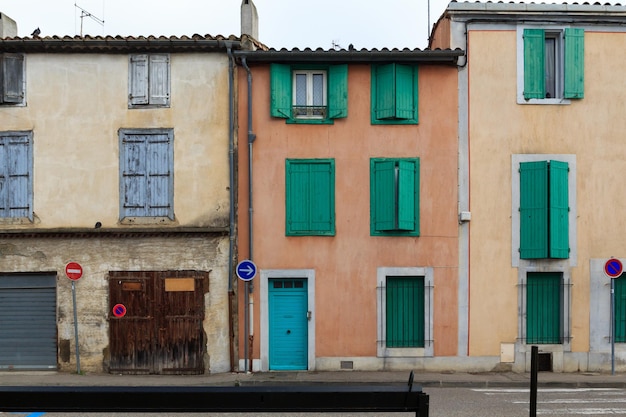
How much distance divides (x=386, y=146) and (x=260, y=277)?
159 inches

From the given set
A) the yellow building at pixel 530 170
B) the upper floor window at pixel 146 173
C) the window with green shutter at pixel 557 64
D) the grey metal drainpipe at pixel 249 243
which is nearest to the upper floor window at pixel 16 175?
the upper floor window at pixel 146 173

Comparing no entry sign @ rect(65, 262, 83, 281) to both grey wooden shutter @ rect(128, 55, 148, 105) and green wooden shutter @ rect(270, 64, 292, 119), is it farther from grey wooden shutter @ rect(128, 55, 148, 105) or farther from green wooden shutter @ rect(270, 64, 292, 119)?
green wooden shutter @ rect(270, 64, 292, 119)

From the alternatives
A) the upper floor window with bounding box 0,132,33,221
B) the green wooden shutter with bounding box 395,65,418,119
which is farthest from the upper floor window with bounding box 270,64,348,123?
the upper floor window with bounding box 0,132,33,221

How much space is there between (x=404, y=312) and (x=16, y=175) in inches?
359

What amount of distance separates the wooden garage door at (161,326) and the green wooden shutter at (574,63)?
29.7 feet

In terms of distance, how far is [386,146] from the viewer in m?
15.6

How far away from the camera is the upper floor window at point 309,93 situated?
50.6 ft

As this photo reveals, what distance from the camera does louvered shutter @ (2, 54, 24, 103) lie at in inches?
608

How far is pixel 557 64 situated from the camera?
15820 mm

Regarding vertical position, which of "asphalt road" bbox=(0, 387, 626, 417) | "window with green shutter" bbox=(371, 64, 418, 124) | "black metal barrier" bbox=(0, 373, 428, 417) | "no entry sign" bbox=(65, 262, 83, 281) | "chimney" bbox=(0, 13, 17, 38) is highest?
"chimney" bbox=(0, 13, 17, 38)

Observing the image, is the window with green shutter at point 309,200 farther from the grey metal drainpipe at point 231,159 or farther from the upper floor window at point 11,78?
the upper floor window at point 11,78

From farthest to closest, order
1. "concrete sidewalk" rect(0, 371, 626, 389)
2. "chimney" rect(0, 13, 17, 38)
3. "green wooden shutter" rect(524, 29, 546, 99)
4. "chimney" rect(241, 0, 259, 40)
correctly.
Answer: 1. "chimney" rect(0, 13, 17, 38)
2. "chimney" rect(241, 0, 259, 40)
3. "green wooden shutter" rect(524, 29, 546, 99)
4. "concrete sidewalk" rect(0, 371, 626, 389)

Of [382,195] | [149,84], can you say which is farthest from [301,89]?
[149,84]

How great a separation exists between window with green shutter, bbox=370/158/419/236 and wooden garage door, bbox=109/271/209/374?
4039mm
